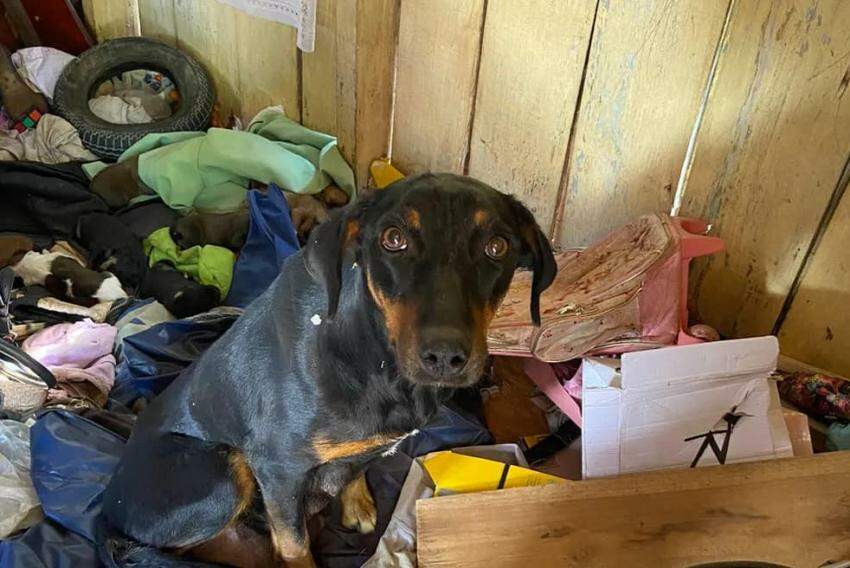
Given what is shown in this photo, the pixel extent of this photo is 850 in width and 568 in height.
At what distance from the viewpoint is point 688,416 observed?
222 cm

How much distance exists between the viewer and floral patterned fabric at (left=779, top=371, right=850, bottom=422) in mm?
2238

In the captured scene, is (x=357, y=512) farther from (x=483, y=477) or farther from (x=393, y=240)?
(x=393, y=240)

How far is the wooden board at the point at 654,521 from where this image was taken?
6.81 feet

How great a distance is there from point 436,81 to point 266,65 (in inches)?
43.3

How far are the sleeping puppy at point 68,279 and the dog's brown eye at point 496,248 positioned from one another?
6.57 ft

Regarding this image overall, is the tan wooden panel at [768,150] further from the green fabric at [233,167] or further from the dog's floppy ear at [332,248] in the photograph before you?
the green fabric at [233,167]

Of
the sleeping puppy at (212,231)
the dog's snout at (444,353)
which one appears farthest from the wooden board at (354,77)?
the dog's snout at (444,353)

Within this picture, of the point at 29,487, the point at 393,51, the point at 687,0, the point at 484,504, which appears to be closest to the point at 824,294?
the point at 687,0

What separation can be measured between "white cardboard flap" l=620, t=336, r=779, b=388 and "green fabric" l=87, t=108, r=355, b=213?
1742 millimetres

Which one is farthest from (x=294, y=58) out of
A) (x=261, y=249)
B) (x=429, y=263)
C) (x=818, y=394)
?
(x=818, y=394)

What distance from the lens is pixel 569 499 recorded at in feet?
6.89

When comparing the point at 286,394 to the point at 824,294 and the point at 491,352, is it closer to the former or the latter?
the point at 491,352

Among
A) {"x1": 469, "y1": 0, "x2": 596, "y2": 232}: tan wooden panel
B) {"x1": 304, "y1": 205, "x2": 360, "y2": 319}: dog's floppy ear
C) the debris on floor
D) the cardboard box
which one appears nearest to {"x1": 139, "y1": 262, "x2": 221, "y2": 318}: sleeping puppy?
the debris on floor

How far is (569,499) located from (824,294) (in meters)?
1.06
